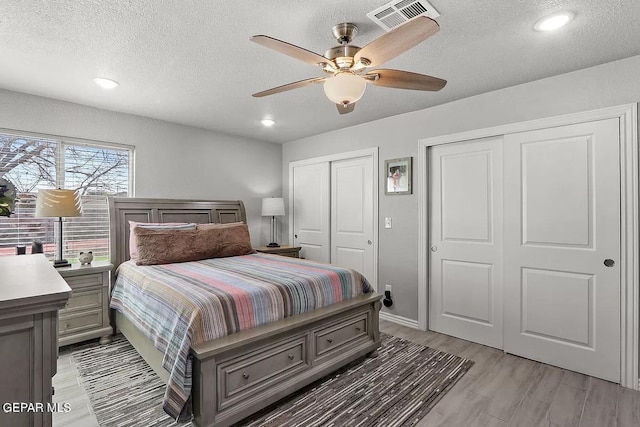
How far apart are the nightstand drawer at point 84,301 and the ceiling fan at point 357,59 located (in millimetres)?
2643

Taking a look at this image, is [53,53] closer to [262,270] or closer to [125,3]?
[125,3]

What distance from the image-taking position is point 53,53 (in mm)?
2252

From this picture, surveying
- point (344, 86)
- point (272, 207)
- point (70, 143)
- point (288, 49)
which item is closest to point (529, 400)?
point (344, 86)

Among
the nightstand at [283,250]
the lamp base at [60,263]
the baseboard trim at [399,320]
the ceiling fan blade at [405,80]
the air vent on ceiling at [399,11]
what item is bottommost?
the baseboard trim at [399,320]

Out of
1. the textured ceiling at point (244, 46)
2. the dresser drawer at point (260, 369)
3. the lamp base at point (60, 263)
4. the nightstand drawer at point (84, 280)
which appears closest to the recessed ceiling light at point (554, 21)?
the textured ceiling at point (244, 46)

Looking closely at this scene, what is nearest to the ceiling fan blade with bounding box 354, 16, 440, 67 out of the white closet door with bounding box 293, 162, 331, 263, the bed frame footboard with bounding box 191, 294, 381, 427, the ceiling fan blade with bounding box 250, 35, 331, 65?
the ceiling fan blade with bounding box 250, 35, 331, 65

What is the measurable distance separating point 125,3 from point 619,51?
3.18m

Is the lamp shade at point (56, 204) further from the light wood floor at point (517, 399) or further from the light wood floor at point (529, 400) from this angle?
the light wood floor at point (529, 400)

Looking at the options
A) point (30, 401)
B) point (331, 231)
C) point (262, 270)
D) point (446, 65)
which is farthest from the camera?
point (331, 231)

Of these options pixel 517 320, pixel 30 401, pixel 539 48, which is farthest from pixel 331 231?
pixel 30 401

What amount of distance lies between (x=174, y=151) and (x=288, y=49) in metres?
2.91

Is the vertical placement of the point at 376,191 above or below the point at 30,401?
above

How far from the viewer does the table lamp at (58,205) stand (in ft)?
9.22

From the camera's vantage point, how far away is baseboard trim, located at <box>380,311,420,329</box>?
3579mm
